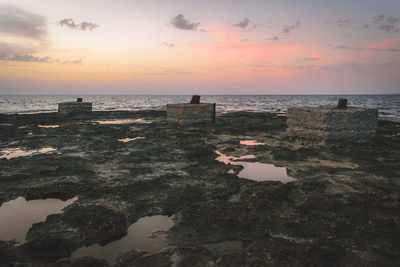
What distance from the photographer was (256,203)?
4355mm

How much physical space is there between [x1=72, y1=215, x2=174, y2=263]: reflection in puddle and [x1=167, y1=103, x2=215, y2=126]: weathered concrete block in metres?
11.9

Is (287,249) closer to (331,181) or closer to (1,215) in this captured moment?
(331,181)

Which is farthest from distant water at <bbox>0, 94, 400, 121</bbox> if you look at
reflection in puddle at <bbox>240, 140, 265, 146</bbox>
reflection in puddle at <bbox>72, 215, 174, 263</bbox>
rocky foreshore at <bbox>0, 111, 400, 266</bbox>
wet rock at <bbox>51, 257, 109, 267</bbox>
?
wet rock at <bbox>51, 257, 109, 267</bbox>

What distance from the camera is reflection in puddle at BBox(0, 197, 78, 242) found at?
359 cm

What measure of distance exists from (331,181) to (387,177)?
163 centimetres

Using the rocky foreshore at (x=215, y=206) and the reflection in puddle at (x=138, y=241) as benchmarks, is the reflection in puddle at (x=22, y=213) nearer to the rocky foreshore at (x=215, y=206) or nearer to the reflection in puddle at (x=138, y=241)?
the rocky foreshore at (x=215, y=206)

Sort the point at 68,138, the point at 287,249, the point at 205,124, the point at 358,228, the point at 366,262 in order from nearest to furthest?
the point at 366,262 < the point at 287,249 < the point at 358,228 < the point at 68,138 < the point at 205,124

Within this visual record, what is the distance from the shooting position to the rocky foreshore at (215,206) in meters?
2.97

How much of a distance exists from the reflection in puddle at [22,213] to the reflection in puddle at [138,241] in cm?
114

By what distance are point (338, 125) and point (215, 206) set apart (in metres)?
6.98

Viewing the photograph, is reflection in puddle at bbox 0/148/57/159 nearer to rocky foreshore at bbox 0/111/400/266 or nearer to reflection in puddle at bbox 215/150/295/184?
rocky foreshore at bbox 0/111/400/266

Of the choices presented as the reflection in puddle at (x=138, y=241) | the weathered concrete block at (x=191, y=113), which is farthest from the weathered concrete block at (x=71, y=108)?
the reflection in puddle at (x=138, y=241)

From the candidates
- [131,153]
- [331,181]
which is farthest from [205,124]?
[331,181]

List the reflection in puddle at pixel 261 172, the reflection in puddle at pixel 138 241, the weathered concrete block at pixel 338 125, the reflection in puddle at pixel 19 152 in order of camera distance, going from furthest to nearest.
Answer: the weathered concrete block at pixel 338 125, the reflection in puddle at pixel 19 152, the reflection in puddle at pixel 261 172, the reflection in puddle at pixel 138 241
